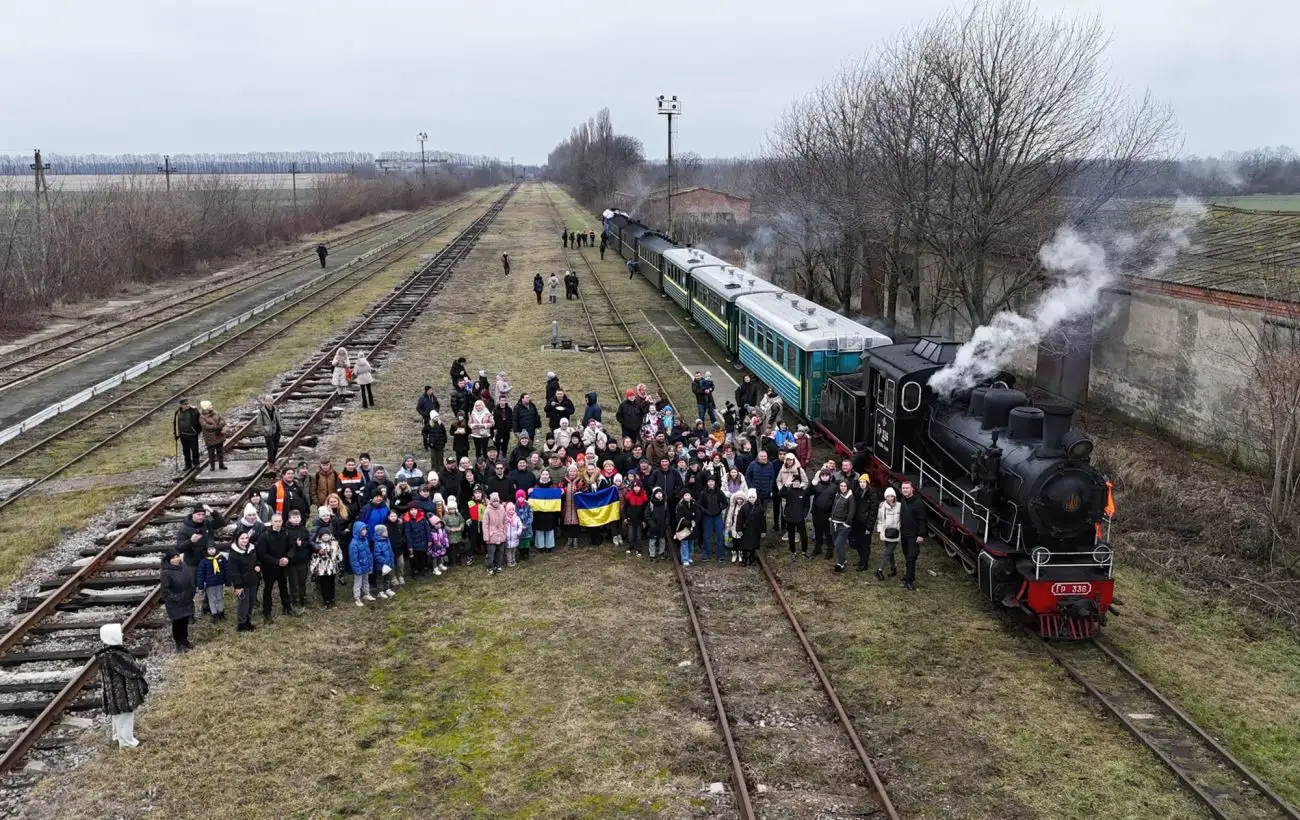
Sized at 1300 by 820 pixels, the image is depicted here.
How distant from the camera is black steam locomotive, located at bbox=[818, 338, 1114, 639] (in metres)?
11.1

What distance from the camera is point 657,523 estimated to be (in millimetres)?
13945

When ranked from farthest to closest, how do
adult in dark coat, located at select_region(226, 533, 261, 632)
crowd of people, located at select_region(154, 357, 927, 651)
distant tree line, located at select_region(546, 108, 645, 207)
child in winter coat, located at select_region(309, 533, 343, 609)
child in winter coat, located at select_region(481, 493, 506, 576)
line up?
distant tree line, located at select_region(546, 108, 645, 207)
child in winter coat, located at select_region(481, 493, 506, 576)
child in winter coat, located at select_region(309, 533, 343, 609)
crowd of people, located at select_region(154, 357, 927, 651)
adult in dark coat, located at select_region(226, 533, 261, 632)

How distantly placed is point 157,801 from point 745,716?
568 cm

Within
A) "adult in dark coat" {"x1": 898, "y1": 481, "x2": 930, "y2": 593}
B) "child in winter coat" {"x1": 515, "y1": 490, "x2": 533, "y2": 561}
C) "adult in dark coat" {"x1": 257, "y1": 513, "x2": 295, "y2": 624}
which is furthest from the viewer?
"child in winter coat" {"x1": 515, "y1": 490, "x2": 533, "y2": 561}

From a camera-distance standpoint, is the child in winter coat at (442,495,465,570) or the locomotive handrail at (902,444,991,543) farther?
the child in winter coat at (442,495,465,570)

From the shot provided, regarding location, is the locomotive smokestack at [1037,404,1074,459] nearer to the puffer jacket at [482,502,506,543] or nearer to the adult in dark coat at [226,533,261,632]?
the puffer jacket at [482,502,506,543]

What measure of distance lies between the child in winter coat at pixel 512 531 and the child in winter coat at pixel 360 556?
1.96m

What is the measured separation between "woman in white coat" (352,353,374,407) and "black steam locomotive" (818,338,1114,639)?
12.8 metres

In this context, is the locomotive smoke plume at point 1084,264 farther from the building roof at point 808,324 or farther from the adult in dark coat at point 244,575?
the adult in dark coat at point 244,575

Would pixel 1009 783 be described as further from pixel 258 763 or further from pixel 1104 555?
pixel 258 763

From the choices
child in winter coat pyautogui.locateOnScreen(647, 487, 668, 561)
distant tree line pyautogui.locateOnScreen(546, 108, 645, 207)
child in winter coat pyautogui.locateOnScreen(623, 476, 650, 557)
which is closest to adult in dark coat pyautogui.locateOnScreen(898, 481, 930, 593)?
child in winter coat pyautogui.locateOnScreen(647, 487, 668, 561)

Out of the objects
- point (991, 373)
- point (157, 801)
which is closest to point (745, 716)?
point (157, 801)

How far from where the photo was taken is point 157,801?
334 inches

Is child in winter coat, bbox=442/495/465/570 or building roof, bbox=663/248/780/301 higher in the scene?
building roof, bbox=663/248/780/301
